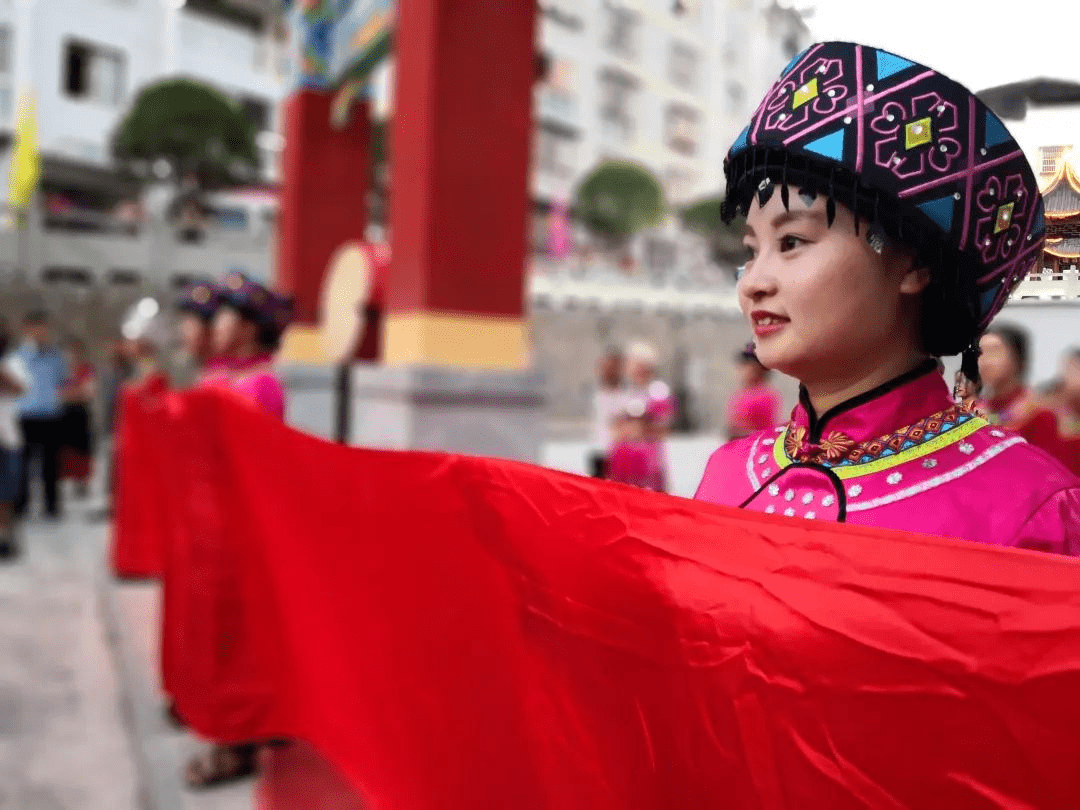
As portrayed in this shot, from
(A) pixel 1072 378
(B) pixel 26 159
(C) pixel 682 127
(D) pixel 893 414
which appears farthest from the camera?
(C) pixel 682 127

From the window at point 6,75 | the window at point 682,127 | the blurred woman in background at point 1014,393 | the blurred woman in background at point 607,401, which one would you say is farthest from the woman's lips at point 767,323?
the window at point 6,75

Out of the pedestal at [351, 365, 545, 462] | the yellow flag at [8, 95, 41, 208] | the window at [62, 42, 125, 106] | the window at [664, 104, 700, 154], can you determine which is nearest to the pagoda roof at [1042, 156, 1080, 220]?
the pedestal at [351, 365, 545, 462]

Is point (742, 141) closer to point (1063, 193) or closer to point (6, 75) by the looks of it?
point (1063, 193)

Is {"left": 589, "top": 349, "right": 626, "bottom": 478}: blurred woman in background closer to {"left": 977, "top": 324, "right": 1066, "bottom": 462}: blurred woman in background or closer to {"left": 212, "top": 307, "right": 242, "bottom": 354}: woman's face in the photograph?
{"left": 212, "top": 307, "right": 242, "bottom": 354}: woman's face

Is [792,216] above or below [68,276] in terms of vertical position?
below

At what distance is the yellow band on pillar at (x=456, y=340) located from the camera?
3463mm

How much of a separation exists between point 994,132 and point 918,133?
7cm

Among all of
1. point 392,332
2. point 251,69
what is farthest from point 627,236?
point 392,332

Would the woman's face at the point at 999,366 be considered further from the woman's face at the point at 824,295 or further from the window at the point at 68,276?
the window at the point at 68,276

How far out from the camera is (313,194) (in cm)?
590

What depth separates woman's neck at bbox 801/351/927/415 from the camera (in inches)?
35.6

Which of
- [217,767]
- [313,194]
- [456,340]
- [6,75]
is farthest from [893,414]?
[6,75]

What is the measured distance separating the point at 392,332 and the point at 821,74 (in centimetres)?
295

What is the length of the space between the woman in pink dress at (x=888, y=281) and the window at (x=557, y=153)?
2486 cm
